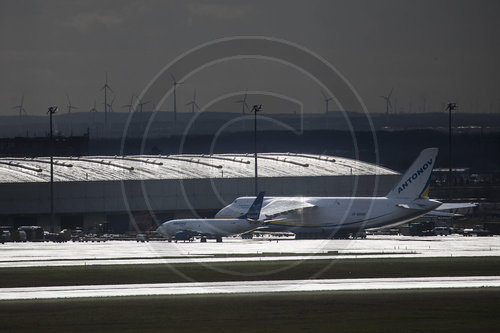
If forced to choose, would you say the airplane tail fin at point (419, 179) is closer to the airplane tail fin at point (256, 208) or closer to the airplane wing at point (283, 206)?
the airplane wing at point (283, 206)

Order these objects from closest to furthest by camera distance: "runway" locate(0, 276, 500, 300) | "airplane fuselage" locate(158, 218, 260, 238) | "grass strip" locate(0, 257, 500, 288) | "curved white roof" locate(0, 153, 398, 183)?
"runway" locate(0, 276, 500, 300) → "grass strip" locate(0, 257, 500, 288) → "airplane fuselage" locate(158, 218, 260, 238) → "curved white roof" locate(0, 153, 398, 183)

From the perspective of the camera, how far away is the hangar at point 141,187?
545ft

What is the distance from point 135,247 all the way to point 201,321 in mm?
74184

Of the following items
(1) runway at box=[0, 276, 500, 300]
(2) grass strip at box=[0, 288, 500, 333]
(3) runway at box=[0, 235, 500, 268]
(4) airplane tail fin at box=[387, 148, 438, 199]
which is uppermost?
(4) airplane tail fin at box=[387, 148, 438, 199]

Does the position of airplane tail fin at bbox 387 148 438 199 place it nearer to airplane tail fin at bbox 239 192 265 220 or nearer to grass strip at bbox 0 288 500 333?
airplane tail fin at bbox 239 192 265 220

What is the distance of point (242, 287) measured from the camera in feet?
231

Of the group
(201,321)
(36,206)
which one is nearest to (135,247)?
(36,206)

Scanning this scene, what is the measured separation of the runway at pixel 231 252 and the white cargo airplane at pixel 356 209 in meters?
8.24

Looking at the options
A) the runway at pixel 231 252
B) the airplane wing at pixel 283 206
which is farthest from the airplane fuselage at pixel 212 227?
the runway at pixel 231 252

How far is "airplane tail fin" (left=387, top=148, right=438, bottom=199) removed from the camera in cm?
14475

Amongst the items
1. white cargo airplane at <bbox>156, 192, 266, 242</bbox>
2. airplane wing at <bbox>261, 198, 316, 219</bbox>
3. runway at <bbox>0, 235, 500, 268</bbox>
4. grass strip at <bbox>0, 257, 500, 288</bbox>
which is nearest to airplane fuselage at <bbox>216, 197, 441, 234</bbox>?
airplane wing at <bbox>261, 198, 316, 219</bbox>

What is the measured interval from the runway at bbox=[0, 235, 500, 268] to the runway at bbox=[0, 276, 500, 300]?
2332 centimetres

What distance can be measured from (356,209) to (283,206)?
1163 centimetres

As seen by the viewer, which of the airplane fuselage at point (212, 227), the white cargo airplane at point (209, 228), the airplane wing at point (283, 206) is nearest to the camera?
the white cargo airplane at point (209, 228)
